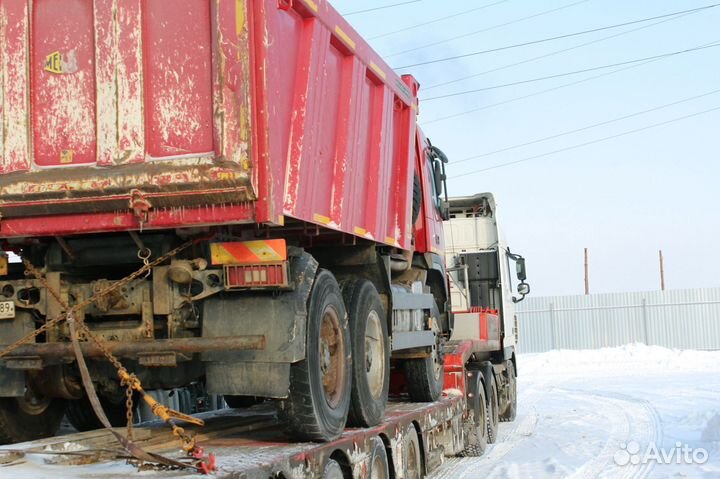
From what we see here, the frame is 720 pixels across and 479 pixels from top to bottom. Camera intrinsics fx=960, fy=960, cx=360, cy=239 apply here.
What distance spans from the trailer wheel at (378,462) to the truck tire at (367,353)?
0.22 m

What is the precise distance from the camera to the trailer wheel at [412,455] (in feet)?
28.0

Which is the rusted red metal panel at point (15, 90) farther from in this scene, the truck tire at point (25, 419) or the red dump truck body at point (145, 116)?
the truck tire at point (25, 419)

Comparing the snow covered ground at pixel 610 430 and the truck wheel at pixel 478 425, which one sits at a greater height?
the truck wheel at pixel 478 425

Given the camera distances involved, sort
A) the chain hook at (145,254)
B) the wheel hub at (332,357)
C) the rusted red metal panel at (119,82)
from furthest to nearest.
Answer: the wheel hub at (332,357) → the chain hook at (145,254) → the rusted red metal panel at (119,82)

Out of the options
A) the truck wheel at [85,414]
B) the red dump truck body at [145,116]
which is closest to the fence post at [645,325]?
the truck wheel at [85,414]

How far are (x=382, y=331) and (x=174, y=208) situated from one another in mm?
3051

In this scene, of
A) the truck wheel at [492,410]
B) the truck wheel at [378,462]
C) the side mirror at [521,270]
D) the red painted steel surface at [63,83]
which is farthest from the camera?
the side mirror at [521,270]

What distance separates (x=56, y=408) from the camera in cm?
774

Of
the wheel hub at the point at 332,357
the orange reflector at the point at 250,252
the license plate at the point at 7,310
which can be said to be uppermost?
the orange reflector at the point at 250,252

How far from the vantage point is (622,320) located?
134 feet

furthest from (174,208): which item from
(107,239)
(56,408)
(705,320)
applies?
(705,320)

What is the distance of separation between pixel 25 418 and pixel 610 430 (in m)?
9.55

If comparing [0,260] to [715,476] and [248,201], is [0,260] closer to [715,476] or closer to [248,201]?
[248,201]

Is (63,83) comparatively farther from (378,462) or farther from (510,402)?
(510,402)
